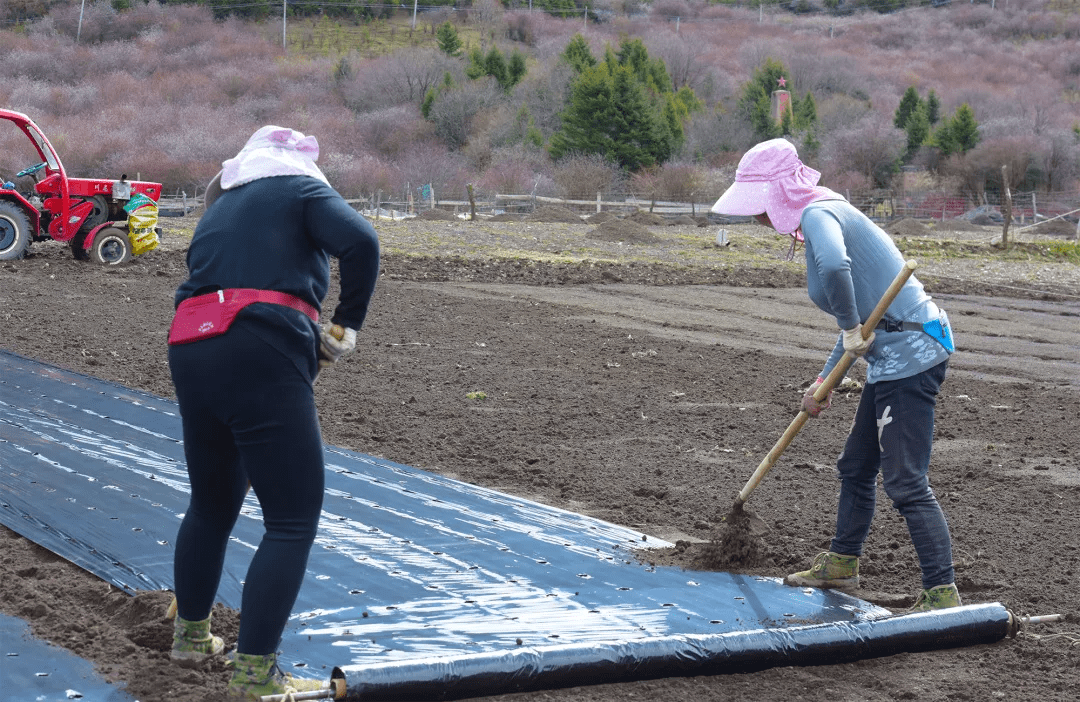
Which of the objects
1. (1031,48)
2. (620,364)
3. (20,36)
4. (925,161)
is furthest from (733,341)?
(1031,48)

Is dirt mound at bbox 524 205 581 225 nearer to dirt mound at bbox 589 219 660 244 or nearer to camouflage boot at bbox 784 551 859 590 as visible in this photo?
dirt mound at bbox 589 219 660 244

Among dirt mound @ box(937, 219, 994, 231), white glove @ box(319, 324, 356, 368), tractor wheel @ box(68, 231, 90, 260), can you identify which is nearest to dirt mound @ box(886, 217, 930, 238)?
dirt mound @ box(937, 219, 994, 231)

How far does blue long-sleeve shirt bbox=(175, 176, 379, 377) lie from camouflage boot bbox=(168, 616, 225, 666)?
0.90 m

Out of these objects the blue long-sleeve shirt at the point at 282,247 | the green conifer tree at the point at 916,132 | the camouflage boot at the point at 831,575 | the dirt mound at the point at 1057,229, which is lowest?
the dirt mound at the point at 1057,229

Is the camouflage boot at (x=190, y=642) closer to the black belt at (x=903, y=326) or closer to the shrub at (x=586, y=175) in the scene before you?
the black belt at (x=903, y=326)

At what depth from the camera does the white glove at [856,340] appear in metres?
3.92

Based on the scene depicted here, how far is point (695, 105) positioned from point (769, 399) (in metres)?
58.4

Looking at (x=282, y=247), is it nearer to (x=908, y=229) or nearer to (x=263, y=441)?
(x=263, y=441)

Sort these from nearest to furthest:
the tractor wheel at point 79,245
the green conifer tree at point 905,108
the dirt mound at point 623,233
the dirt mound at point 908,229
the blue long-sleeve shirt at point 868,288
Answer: the blue long-sleeve shirt at point 868,288, the tractor wheel at point 79,245, the dirt mound at point 623,233, the dirt mound at point 908,229, the green conifer tree at point 905,108

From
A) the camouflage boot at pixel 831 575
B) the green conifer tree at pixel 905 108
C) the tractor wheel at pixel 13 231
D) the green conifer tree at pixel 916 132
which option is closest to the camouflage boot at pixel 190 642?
the camouflage boot at pixel 831 575

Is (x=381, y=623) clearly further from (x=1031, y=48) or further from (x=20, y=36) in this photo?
(x=1031, y=48)

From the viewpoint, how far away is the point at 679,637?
11.4 feet

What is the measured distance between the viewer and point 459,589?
13.4ft

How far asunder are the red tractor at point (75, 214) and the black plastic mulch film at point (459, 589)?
34.4ft
